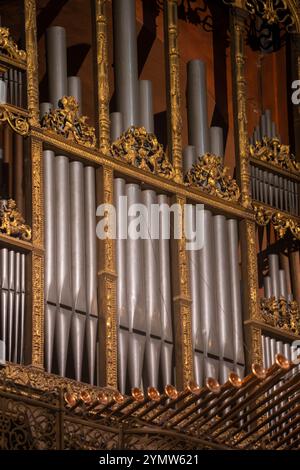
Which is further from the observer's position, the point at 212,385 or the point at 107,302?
the point at 107,302

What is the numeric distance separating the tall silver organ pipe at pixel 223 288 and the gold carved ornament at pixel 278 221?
24.4 inches

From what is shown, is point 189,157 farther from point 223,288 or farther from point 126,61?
point 223,288

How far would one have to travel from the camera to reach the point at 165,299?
21.6 m

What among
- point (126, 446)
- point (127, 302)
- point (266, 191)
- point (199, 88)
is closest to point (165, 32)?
point (199, 88)

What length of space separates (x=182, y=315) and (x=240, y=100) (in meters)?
3.35

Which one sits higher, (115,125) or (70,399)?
(115,125)

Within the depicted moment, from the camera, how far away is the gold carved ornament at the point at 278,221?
23141 mm

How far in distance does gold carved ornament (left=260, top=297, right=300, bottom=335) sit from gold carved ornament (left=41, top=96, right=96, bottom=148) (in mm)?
2962

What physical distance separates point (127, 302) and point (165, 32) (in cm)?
383

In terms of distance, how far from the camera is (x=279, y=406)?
2122 cm

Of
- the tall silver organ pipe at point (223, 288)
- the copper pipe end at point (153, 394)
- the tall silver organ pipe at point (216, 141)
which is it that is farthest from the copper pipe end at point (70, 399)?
the tall silver organ pipe at point (216, 141)

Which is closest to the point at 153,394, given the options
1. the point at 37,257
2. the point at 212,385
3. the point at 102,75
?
the point at 212,385

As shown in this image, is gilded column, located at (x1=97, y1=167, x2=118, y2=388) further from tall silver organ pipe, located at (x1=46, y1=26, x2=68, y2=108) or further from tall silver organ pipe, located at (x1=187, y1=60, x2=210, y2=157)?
tall silver organ pipe, located at (x1=187, y1=60, x2=210, y2=157)
